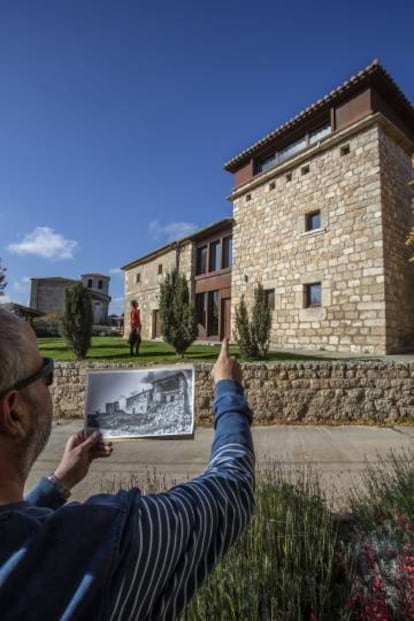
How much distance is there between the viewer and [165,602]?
0.79m

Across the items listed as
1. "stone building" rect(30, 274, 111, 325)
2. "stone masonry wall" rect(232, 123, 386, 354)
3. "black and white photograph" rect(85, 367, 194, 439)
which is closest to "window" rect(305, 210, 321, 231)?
"stone masonry wall" rect(232, 123, 386, 354)

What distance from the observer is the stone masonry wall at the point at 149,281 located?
20.6m

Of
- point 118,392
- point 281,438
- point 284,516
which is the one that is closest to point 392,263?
point 281,438

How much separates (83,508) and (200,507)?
289 mm

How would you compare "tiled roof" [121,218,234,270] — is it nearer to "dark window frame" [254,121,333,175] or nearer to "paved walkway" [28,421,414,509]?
"dark window frame" [254,121,333,175]

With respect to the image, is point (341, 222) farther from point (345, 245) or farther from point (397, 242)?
point (397, 242)

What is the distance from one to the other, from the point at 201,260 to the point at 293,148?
7.82m

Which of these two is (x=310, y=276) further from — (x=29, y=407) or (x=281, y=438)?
(x=29, y=407)

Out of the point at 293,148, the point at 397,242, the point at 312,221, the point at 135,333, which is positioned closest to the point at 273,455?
the point at 135,333

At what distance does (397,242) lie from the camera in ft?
37.7

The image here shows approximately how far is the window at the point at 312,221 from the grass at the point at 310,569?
38.8 ft

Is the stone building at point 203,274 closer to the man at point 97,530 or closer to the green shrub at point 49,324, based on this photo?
the green shrub at point 49,324

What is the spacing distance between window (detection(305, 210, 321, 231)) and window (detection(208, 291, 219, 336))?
6219 millimetres

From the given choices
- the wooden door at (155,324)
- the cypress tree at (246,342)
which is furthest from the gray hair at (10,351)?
the wooden door at (155,324)
